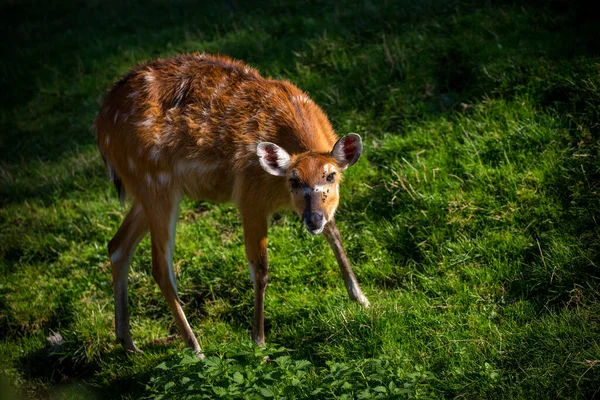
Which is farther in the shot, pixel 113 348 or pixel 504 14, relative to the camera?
pixel 504 14

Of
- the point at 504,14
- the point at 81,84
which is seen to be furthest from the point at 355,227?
the point at 81,84

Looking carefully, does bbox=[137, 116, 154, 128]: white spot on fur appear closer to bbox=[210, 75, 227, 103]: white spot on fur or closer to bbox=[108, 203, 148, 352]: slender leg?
bbox=[210, 75, 227, 103]: white spot on fur

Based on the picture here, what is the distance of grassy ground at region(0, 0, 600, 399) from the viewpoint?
14.2 ft

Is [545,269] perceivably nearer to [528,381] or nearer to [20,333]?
[528,381]

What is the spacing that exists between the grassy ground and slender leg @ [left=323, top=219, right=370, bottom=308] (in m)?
0.10

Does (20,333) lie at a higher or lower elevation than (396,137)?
lower

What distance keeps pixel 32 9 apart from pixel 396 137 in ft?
27.3

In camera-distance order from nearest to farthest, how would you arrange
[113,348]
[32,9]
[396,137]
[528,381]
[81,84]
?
[528,381] → [113,348] → [396,137] → [81,84] → [32,9]

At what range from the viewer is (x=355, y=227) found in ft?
19.9

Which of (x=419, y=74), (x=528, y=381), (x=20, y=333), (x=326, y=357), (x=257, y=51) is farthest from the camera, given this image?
(x=257, y=51)

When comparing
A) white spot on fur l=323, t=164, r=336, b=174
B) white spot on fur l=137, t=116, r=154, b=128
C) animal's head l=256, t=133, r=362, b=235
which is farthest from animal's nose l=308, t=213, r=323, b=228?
white spot on fur l=137, t=116, r=154, b=128

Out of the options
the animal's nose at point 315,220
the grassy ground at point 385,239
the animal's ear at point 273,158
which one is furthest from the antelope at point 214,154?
the grassy ground at point 385,239

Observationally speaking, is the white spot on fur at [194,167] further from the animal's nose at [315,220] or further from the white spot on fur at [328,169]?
the animal's nose at [315,220]

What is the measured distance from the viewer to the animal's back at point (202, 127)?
552cm
